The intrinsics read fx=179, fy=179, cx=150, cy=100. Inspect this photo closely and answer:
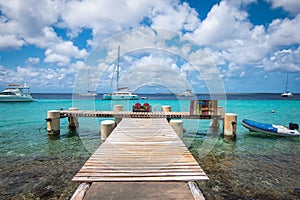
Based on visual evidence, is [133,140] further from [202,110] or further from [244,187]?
[202,110]

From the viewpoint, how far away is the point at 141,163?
188 inches

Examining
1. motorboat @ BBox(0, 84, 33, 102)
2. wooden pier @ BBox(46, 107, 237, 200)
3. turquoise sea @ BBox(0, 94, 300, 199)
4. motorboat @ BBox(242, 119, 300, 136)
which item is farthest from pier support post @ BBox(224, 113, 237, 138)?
motorboat @ BBox(0, 84, 33, 102)

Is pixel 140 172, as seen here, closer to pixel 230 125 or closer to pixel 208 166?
pixel 208 166

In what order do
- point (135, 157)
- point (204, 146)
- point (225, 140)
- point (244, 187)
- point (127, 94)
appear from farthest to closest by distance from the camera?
point (127, 94)
point (225, 140)
point (204, 146)
point (244, 187)
point (135, 157)

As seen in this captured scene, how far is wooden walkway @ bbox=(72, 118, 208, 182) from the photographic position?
4027 mm

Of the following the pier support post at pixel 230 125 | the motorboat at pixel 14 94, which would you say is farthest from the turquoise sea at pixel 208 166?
the motorboat at pixel 14 94

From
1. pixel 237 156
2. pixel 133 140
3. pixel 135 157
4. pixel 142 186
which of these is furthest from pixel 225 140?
pixel 142 186

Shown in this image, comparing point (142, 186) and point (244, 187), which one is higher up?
point (142, 186)

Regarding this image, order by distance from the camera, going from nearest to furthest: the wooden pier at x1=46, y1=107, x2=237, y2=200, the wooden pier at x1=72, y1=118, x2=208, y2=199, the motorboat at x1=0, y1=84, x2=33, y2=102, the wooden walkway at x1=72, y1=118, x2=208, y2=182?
1. the wooden pier at x1=46, y1=107, x2=237, y2=200
2. the wooden pier at x1=72, y1=118, x2=208, y2=199
3. the wooden walkway at x1=72, y1=118, x2=208, y2=182
4. the motorboat at x1=0, y1=84, x2=33, y2=102

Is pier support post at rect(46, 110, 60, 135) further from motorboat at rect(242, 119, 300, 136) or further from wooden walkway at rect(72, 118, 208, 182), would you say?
motorboat at rect(242, 119, 300, 136)

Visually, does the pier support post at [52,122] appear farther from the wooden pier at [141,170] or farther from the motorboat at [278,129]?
the motorboat at [278,129]

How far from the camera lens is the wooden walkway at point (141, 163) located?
4027 millimetres

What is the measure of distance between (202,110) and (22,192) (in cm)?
1056

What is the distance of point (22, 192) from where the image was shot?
18.0 ft
